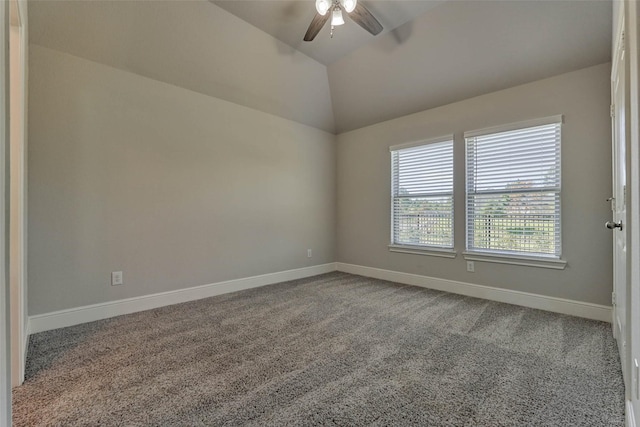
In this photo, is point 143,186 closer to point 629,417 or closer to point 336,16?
point 336,16

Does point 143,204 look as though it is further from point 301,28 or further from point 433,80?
point 433,80

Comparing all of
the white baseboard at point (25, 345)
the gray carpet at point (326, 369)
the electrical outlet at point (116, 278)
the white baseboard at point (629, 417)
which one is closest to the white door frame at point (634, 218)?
the white baseboard at point (629, 417)

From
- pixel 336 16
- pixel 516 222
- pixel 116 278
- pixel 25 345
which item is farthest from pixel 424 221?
pixel 25 345

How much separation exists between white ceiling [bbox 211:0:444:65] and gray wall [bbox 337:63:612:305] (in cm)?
124

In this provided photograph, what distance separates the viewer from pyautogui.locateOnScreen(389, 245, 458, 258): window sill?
3668 mm

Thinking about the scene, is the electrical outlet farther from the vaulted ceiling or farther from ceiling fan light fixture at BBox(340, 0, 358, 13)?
ceiling fan light fixture at BBox(340, 0, 358, 13)

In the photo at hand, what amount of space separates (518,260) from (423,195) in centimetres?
135

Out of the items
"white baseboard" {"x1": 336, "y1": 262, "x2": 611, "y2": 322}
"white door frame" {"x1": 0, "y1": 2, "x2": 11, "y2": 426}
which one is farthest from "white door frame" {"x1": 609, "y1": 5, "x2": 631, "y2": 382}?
"white door frame" {"x1": 0, "y1": 2, "x2": 11, "y2": 426}

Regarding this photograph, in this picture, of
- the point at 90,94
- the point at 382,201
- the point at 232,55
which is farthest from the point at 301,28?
the point at 382,201

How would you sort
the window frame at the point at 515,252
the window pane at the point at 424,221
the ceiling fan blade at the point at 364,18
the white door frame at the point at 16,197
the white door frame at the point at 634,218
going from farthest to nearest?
the window pane at the point at 424,221 < the window frame at the point at 515,252 < the ceiling fan blade at the point at 364,18 < the white door frame at the point at 16,197 < the white door frame at the point at 634,218

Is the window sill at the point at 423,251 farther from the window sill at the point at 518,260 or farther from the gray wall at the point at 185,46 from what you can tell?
the gray wall at the point at 185,46

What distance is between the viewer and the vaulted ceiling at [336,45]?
8.23 ft

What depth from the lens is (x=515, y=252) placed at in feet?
10.5

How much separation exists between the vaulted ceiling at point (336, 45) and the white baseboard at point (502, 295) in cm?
225
